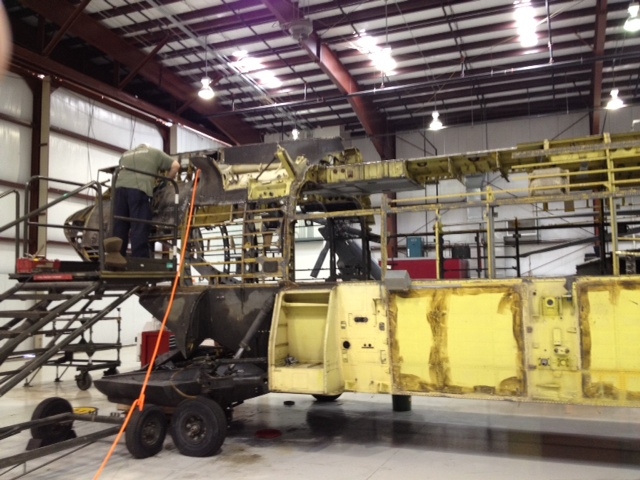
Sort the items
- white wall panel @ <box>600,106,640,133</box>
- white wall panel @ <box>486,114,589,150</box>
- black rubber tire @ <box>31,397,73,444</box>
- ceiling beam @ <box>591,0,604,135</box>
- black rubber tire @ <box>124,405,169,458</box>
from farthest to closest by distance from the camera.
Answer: white wall panel @ <box>486,114,589,150</box> → white wall panel @ <box>600,106,640,133</box> → ceiling beam @ <box>591,0,604,135</box> → black rubber tire @ <box>31,397,73,444</box> → black rubber tire @ <box>124,405,169,458</box>

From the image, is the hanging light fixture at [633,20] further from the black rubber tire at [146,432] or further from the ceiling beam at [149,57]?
the black rubber tire at [146,432]

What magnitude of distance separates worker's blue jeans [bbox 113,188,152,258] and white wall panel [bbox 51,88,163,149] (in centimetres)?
960

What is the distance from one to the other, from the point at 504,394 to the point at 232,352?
3.97 meters

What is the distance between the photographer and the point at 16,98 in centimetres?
1439

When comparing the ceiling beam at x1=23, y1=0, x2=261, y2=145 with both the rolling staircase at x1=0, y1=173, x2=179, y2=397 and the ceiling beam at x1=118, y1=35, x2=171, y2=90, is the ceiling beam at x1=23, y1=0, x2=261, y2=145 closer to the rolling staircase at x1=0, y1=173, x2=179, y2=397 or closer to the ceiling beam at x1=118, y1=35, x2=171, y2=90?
the ceiling beam at x1=118, y1=35, x2=171, y2=90

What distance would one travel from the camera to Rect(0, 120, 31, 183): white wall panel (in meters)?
14.1

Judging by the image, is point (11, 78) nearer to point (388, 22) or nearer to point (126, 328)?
point (126, 328)

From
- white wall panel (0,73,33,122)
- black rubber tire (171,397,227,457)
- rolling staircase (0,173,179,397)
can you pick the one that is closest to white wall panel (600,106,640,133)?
rolling staircase (0,173,179,397)

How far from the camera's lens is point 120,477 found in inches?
213

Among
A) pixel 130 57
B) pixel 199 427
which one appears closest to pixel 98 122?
pixel 130 57

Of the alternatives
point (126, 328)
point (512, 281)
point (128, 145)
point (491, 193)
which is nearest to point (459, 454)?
point (512, 281)

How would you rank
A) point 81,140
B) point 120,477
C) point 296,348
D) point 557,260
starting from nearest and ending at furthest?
point 120,477 → point 296,348 → point 81,140 → point 557,260

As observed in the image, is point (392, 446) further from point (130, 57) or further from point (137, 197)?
point (130, 57)

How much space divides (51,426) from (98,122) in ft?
40.7
